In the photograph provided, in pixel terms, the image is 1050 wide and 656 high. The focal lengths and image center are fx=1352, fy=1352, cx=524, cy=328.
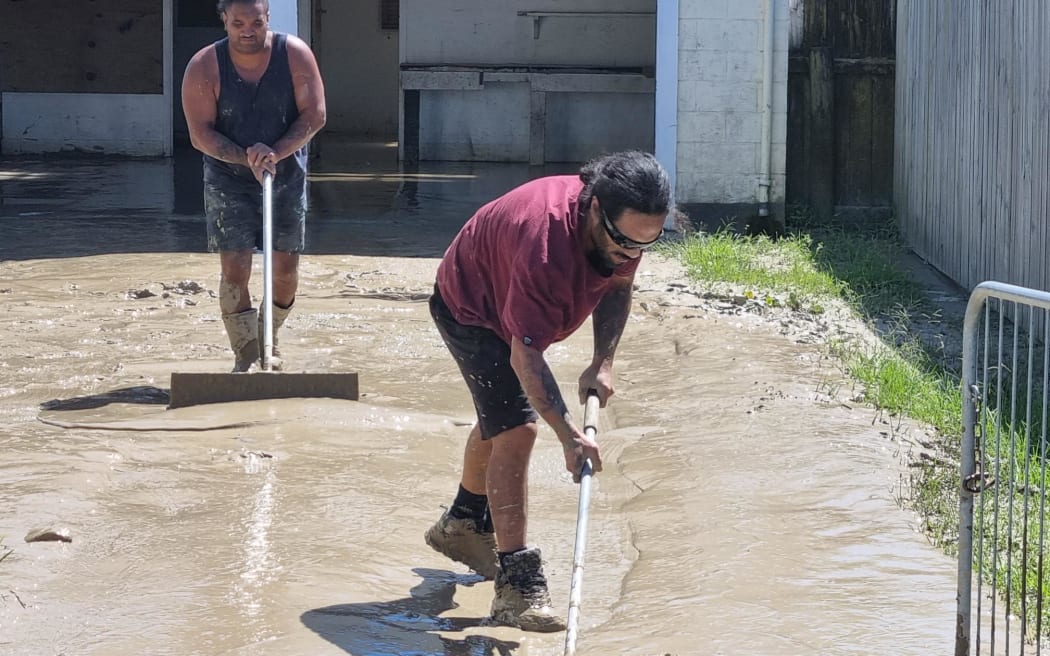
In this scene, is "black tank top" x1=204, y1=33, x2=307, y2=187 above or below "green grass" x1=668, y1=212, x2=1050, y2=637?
above

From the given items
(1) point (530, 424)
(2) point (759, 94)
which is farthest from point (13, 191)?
(1) point (530, 424)

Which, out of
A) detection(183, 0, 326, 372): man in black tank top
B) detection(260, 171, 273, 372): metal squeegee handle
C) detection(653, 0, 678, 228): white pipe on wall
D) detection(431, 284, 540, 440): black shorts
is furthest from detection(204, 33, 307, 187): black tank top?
detection(653, 0, 678, 228): white pipe on wall

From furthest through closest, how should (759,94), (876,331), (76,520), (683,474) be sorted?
(759,94)
(876,331)
(683,474)
(76,520)

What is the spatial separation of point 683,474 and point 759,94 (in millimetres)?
6576

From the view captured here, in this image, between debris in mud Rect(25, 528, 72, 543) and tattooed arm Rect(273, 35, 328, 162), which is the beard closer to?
debris in mud Rect(25, 528, 72, 543)

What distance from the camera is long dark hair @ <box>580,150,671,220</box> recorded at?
3.38 metres

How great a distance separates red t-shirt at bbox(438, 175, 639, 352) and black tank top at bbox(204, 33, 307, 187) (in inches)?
101

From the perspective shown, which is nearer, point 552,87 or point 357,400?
point 357,400

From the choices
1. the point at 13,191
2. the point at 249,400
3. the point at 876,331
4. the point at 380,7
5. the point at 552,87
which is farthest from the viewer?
the point at 380,7

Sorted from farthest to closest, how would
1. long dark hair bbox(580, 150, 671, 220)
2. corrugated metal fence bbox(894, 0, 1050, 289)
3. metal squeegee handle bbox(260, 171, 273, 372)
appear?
corrugated metal fence bbox(894, 0, 1050, 289) < metal squeegee handle bbox(260, 171, 273, 372) < long dark hair bbox(580, 150, 671, 220)

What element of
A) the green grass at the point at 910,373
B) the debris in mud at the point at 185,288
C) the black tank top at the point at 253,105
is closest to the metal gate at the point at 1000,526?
the green grass at the point at 910,373

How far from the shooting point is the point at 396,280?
9.22m

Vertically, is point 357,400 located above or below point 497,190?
below

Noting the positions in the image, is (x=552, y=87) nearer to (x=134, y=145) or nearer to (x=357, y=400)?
(x=134, y=145)
